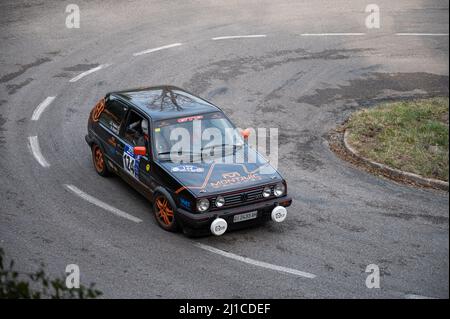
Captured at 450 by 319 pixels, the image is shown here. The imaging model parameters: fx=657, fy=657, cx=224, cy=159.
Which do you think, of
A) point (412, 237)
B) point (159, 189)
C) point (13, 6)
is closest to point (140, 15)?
point (13, 6)

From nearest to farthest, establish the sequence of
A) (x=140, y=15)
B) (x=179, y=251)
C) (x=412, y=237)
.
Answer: (x=179, y=251), (x=412, y=237), (x=140, y=15)

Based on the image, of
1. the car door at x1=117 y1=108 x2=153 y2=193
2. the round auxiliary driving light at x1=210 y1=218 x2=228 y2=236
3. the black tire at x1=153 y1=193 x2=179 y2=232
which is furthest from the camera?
the car door at x1=117 y1=108 x2=153 y2=193

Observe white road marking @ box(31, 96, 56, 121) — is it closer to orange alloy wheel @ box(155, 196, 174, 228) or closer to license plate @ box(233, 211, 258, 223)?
orange alloy wheel @ box(155, 196, 174, 228)

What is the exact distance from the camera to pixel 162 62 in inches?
762

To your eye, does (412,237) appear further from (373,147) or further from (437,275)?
(373,147)

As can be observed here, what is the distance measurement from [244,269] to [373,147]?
583 centimetres

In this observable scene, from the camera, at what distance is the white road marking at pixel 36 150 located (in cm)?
1361

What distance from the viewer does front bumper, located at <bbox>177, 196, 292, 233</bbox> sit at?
10320mm

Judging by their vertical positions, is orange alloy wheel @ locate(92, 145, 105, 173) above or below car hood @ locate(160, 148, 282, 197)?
below

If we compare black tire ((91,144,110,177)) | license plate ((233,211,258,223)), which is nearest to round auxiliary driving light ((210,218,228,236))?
license plate ((233,211,258,223))

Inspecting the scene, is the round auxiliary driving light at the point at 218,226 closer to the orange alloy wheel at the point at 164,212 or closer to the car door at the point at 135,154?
the orange alloy wheel at the point at 164,212

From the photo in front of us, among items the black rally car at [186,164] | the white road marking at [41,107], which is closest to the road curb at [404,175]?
the black rally car at [186,164]

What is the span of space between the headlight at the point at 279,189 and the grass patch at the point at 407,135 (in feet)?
12.2

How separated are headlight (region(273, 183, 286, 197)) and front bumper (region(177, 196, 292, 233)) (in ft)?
0.25
